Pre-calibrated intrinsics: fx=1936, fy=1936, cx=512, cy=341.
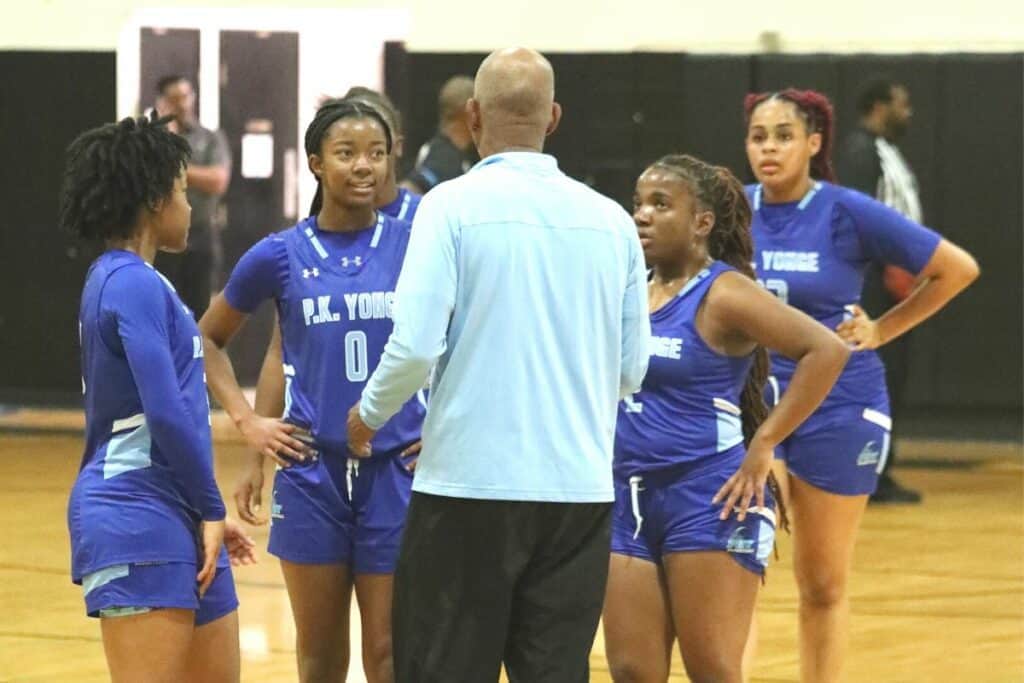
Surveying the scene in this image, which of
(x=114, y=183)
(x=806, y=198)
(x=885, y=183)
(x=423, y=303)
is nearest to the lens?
(x=423, y=303)

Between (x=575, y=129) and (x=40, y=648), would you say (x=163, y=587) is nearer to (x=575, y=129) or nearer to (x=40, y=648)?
(x=40, y=648)

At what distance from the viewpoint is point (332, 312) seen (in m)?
4.38

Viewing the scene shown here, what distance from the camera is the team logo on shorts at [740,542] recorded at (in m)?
4.31

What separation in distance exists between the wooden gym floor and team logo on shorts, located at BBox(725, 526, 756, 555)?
Result: 5.81ft

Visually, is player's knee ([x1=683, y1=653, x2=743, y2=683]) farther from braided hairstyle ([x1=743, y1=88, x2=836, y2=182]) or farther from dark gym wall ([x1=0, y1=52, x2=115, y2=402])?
dark gym wall ([x1=0, y1=52, x2=115, y2=402])

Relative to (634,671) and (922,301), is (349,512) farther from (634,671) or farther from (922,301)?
(922,301)

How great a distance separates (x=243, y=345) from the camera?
13000 mm

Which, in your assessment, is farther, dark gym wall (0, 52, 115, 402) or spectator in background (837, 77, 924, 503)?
dark gym wall (0, 52, 115, 402)

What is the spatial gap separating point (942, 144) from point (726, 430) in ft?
25.7

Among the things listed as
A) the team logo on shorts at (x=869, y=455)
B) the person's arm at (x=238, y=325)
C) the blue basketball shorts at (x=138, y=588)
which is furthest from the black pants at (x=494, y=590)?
the team logo on shorts at (x=869, y=455)

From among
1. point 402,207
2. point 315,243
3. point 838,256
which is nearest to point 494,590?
point 315,243

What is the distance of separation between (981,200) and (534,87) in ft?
28.9

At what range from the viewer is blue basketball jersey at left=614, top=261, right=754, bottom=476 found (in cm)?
435

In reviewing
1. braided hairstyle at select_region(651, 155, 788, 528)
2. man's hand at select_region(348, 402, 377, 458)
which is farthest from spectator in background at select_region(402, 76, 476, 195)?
man's hand at select_region(348, 402, 377, 458)
